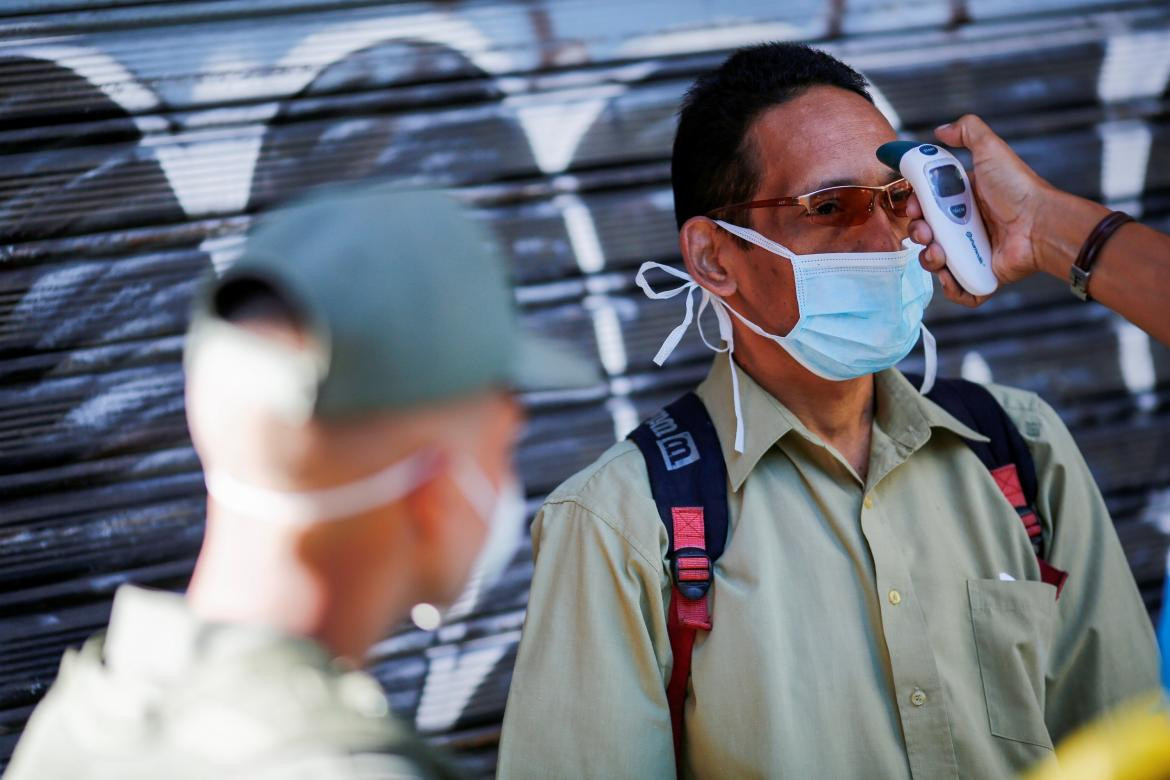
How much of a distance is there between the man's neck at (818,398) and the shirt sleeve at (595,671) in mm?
557

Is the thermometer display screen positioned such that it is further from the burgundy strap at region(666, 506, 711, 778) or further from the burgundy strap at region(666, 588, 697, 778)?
the burgundy strap at region(666, 588, 697, 778)

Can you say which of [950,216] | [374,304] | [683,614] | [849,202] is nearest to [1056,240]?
[950,216]

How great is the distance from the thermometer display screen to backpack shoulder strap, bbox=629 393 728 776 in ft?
2.23

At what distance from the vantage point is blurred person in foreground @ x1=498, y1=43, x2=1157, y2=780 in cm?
201

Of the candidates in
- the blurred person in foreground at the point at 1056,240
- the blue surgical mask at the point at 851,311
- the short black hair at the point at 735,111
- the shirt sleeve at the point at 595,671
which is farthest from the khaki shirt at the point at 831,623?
the short black hair at the point at 735,111

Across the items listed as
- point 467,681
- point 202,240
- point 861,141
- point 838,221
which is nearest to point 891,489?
point 838,221

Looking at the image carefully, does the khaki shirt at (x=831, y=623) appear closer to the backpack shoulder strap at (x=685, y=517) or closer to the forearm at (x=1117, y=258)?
the backpack shoulder strap at (x=685, y=517)

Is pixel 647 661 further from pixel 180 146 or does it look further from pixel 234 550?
pixel 180 146

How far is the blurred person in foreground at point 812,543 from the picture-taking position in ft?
6.58

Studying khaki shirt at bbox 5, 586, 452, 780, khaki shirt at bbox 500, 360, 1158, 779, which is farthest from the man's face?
khaki shirt at bbox 5, 586, 452, 780

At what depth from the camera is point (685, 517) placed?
2.10 metres

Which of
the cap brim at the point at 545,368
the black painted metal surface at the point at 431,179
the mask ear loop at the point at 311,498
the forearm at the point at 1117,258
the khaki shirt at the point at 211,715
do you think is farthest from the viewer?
the black painted metal surface at the point at 431,179

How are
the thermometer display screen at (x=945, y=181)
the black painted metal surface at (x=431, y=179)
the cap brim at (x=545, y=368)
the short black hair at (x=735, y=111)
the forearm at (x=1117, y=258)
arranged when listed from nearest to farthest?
1. the cap brim at (x=545, y=368)
2. the forearm at (x=1117, y=258)
3. the thermometer display screen at (x=945, y=181)
4. the short black hair at (x=735, y=111)
5. the black painted metal surface at (x=431, y=179)

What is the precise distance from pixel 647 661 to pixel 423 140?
76.8 inches
